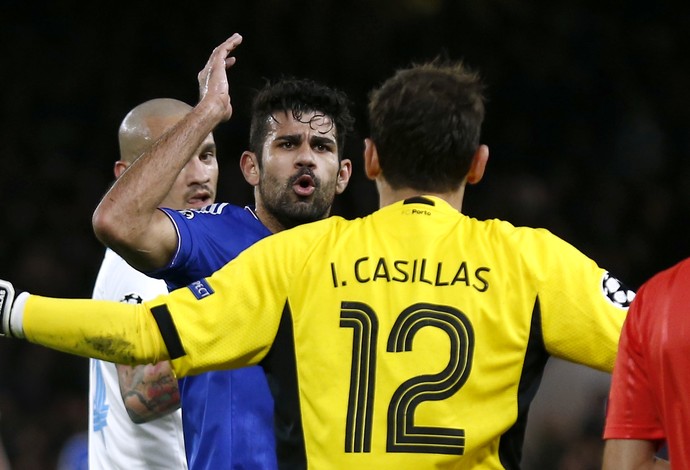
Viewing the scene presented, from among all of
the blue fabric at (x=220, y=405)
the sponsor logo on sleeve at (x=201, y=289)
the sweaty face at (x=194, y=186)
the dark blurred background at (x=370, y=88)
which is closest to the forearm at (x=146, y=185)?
the blue fabric at (x=220, y=405)

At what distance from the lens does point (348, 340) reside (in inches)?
114

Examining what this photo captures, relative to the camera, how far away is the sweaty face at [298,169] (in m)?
4.34

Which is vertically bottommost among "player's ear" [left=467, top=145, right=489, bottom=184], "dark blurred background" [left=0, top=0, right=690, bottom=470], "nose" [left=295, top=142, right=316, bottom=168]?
"player's ear" [left=467, top=145, right=489, bottom=184]

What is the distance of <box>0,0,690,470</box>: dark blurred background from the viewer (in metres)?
9.96

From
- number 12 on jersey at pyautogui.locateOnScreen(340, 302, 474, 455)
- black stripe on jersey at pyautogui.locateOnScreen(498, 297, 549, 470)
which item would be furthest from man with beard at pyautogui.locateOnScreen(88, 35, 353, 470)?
black stripe on jersey at pyautogui.locateOnScreen(498, 297, 549, 470)

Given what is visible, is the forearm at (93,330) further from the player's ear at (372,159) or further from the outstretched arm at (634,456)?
the outstretched arm at (634,456)

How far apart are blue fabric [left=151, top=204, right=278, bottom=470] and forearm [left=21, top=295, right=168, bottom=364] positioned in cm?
91

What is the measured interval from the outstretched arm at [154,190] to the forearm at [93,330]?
576mm

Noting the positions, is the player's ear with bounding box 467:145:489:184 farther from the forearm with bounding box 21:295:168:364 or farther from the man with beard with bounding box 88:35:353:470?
the man with beard with bounding box 88:35:353:470

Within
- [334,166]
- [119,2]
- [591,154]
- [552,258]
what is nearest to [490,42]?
[591,154]

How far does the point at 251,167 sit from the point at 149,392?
0.91 m

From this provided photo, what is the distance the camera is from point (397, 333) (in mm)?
2883

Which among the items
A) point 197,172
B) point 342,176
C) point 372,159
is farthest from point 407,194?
point 197,172

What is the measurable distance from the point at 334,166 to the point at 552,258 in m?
1.65
